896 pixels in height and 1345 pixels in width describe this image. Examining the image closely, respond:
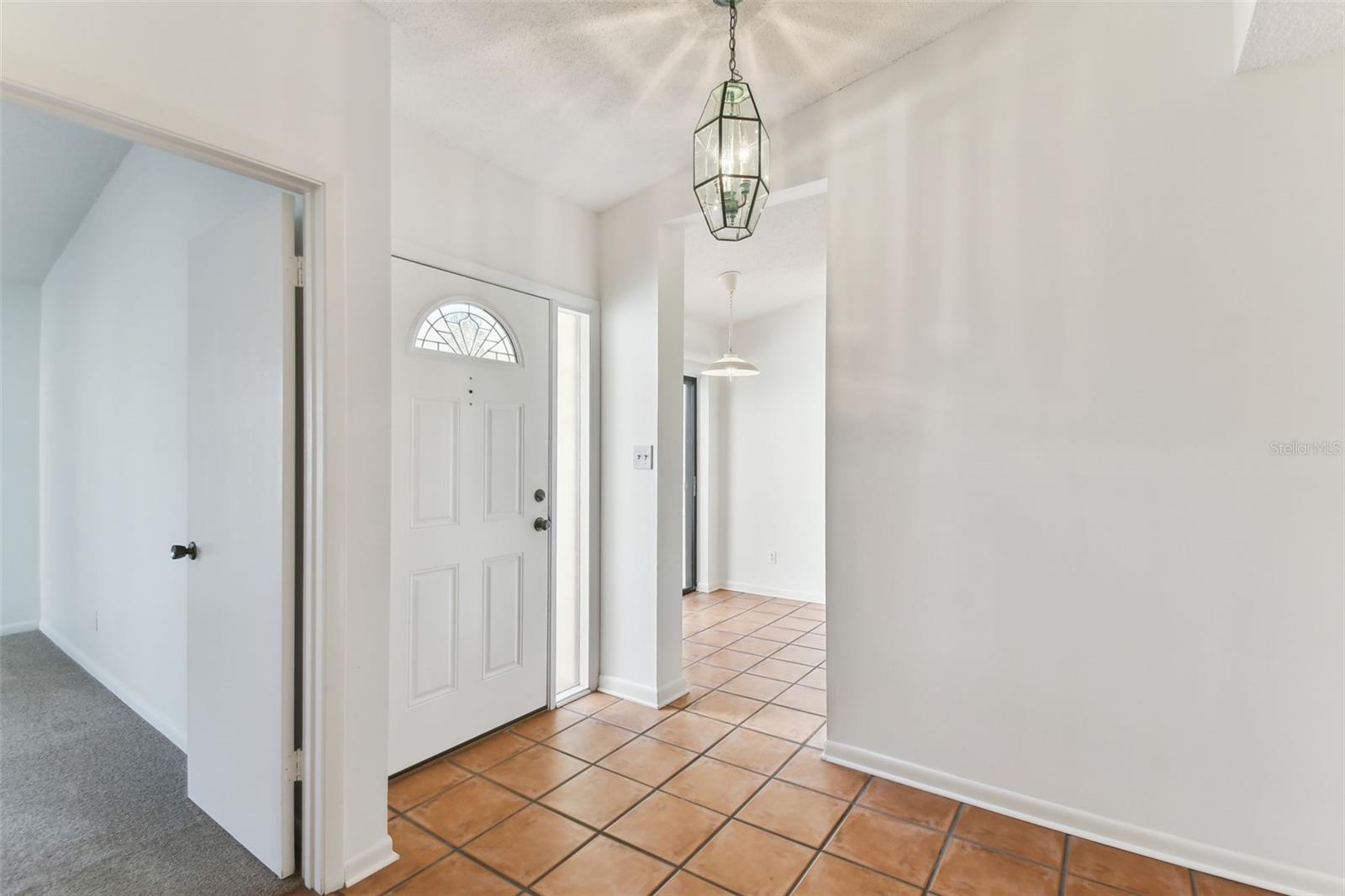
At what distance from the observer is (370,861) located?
6.17ft

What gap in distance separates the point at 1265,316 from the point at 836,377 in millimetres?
1303

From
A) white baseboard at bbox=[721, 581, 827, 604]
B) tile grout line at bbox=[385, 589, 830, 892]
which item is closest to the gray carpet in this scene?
tile grout line at bbox=[385, 589, 830, 892]

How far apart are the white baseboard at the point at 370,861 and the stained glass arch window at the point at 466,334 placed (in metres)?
1.72

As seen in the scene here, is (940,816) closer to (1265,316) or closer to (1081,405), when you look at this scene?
(1081,405)

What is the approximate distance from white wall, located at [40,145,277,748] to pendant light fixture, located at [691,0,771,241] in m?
1.49

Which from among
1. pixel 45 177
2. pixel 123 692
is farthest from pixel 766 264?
Answer: pixel 123 692

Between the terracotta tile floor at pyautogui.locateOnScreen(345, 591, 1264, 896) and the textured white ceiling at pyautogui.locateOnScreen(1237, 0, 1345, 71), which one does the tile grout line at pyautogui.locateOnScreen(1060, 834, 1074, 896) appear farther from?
the textured white ceiling at pyautogui.locateOnScreen(1237, 0, 1345, 71)

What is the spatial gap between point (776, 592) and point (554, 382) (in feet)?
11.1

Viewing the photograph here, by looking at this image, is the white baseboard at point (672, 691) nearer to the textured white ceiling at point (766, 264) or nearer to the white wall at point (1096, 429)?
the white wall at point (1096, 429)

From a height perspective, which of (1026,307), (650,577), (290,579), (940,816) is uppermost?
(1026,307)

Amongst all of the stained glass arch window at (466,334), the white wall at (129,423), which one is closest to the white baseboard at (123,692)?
the white wall at (129,423)

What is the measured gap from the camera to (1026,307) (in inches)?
86.7

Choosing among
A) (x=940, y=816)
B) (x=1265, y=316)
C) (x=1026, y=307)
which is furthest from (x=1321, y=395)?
(x=940, y=816)

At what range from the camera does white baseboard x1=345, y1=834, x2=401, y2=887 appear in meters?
1.83
